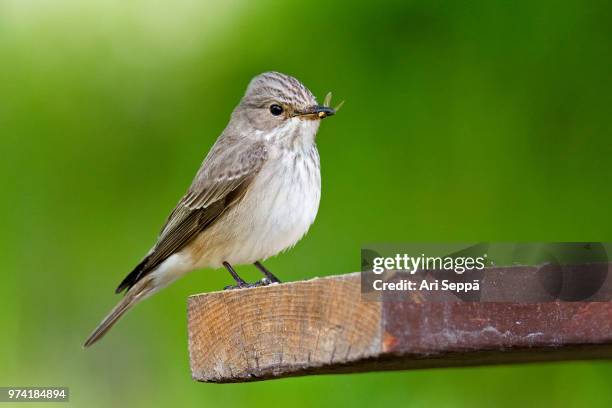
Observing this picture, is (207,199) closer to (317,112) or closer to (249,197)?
(249,197)

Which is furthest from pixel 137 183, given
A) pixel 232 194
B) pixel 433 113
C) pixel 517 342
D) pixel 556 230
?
pixel 517 342

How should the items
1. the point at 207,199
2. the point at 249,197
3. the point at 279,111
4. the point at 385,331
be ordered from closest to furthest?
the point at 385,331
the point at 249,197
the point at 207,199
the point at 279,111

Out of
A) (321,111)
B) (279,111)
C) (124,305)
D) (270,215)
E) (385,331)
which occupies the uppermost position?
(279,111)

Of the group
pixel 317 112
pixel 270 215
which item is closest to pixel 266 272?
Result: pixel 270 215

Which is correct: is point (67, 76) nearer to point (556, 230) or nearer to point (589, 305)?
point (556, 230)

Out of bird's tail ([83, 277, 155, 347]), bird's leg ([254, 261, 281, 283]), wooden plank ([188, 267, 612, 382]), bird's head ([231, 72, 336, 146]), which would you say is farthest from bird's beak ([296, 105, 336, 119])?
wooden plank ([188, 267, 612, 382])

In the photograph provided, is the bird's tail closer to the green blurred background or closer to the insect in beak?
the green blurred background
